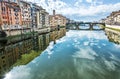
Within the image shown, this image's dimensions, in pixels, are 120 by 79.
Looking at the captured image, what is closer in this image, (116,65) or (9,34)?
(116,65)

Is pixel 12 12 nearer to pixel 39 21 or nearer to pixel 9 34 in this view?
pixel 9 34

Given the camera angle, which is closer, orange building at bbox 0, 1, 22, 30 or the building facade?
orange building at bbox 0, 1, 22, 30

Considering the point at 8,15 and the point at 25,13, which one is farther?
the point at 25,13

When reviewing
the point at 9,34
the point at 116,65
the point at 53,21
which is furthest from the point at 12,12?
the point at 53,21

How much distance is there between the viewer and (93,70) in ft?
69.3

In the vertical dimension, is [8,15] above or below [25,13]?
below

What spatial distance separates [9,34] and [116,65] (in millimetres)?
42057

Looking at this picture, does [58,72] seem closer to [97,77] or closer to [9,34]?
[97,77]

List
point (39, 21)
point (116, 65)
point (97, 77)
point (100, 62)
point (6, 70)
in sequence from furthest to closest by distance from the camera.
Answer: point (39, 21), point (100, 62), point (116, 65), point (6, 70), point (97, 77)

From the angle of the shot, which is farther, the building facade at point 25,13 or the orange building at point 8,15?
the building facade at point 25,13

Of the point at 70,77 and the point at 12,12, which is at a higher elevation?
the point at 12,12

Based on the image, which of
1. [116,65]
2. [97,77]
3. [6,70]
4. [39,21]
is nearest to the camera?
[97,77]

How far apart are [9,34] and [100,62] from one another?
129 feet

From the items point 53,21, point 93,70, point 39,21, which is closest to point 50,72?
point 93,70
